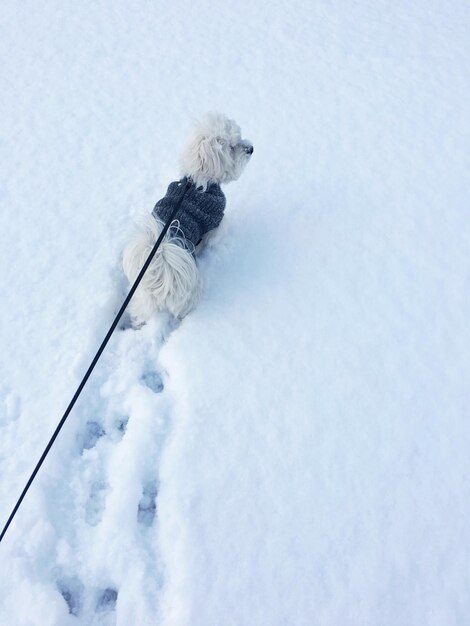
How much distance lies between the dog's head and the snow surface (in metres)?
0.45

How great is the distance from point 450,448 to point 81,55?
3.74 meters

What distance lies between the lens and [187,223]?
2031 millimetres

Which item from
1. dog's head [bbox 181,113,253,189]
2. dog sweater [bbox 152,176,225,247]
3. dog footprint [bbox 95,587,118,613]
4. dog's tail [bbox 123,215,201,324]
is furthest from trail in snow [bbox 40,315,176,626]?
dog's head [bbox 181,113,253,189]

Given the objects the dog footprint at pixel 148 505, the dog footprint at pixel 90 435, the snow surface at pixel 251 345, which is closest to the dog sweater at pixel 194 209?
the snow surface at pixel 251 345

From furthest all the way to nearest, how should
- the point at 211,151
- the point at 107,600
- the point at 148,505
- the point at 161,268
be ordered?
the point at 211,151, the point at 161,268, the point at 148,505, the point at 107,600

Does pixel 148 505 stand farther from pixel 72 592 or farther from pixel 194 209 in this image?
pixel 194 209

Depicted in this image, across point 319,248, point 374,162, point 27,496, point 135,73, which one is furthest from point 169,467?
point 135,73

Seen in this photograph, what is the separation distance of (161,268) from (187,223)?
300 mm

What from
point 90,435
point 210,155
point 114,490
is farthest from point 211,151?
point 114,490

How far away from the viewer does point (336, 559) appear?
1.65 metres

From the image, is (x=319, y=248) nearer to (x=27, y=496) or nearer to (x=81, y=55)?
(x=27, y=496)

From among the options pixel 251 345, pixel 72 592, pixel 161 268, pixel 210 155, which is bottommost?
pixel 72 592

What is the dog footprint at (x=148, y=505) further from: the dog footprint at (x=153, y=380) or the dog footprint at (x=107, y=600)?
the dog footprint at (x=153, y=380)

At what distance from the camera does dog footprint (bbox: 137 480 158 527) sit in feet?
5.59
